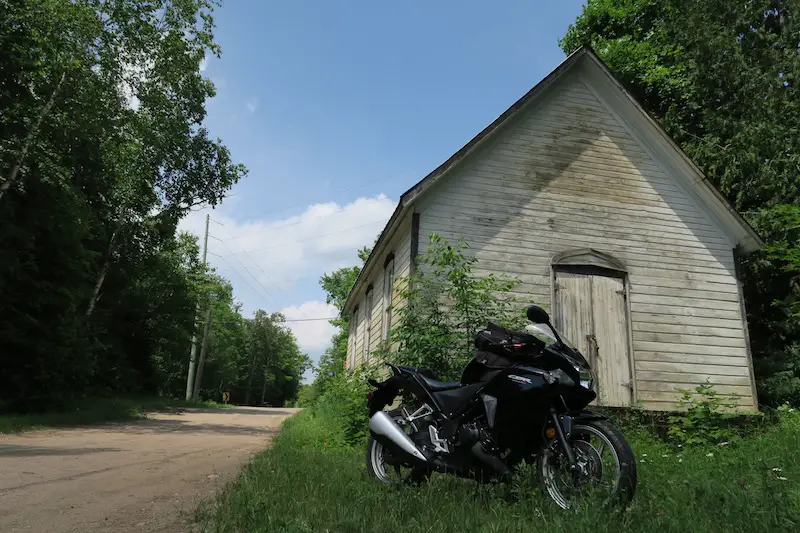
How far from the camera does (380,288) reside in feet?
47.6

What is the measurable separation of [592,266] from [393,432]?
7534 millimetres

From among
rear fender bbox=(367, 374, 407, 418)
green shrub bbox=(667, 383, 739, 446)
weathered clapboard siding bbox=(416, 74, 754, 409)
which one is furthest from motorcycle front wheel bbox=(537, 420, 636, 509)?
weathered clapboard siding bbox=(416, 74, 754, 409)

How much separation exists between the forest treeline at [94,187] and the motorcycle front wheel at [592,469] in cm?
1307

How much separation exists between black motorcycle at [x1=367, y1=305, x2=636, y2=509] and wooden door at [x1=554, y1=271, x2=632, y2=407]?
21.4 ft

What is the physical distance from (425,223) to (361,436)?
13.0 feet

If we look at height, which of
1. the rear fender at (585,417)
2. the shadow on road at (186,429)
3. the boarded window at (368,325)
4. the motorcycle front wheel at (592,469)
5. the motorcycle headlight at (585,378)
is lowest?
the shadow on road at (186,429)

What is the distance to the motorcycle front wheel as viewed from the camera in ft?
10.8

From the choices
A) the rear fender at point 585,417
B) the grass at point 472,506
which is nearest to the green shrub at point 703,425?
the grass at point 472,506

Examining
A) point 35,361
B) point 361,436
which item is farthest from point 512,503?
point 35,361

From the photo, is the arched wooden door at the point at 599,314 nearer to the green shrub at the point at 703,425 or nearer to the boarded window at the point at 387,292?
the green shrub at the point at 703,425

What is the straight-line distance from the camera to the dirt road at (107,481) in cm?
342

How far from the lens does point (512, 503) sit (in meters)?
3.89

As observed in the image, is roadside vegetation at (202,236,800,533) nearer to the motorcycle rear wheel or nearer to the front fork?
the motorcycle rear wheel

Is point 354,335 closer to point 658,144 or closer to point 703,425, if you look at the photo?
point 658,144
